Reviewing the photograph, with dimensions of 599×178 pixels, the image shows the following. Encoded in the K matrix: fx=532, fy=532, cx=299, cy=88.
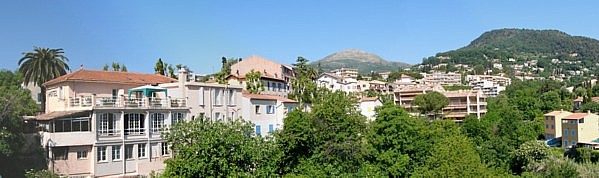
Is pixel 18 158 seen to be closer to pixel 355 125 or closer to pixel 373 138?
pixel 355 125

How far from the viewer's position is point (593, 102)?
334ft

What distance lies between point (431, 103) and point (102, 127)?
73.6 meters

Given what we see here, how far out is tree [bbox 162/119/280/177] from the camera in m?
23.7

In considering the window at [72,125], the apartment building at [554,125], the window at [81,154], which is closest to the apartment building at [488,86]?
the apartment building at [554,125]

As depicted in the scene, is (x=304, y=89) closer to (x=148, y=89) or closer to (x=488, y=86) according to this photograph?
(x=148, y=89)

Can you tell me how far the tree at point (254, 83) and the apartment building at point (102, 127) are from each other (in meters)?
17.7

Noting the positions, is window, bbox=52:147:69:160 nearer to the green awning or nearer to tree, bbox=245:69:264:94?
the green awning

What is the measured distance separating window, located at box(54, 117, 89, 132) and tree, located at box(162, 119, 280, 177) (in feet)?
28.6

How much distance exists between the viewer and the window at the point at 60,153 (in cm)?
3123

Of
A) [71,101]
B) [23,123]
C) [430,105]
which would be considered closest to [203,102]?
[71,101]

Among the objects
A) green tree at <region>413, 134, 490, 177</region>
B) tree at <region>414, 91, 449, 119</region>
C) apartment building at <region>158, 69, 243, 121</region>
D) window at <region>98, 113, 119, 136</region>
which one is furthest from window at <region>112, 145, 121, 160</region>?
tree at <region>414, 91, 449, 119</region>

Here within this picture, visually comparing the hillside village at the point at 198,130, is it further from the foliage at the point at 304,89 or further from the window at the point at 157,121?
the foliage at the point at 304,89

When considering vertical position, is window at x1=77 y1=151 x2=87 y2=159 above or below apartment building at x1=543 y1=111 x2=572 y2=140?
above

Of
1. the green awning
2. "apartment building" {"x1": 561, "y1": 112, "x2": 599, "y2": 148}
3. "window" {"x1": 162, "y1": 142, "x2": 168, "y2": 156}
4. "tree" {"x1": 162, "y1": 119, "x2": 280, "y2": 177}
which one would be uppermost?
the green awning
